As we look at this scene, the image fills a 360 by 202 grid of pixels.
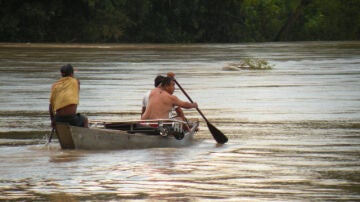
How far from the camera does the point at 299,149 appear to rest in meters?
18.0

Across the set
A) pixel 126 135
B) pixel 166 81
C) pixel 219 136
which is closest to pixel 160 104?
pixel 166 81

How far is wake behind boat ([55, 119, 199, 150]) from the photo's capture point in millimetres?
17469

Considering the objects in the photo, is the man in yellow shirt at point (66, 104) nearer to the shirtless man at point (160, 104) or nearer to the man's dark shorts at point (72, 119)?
the man's dark shorts at point (72, 119)

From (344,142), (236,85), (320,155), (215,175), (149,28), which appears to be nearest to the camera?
(215,175)

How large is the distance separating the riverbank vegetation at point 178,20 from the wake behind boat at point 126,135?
5526 centimetres

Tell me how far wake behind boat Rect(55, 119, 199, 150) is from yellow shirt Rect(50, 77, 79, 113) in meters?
0.44

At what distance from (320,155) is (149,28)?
75.0 meters

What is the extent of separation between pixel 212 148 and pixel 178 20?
74.3m

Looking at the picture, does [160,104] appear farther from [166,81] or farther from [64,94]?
[64,94]

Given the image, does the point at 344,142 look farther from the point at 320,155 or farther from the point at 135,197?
the point at 135,197

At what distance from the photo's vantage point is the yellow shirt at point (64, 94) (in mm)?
17625

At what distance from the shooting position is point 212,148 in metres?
18.5

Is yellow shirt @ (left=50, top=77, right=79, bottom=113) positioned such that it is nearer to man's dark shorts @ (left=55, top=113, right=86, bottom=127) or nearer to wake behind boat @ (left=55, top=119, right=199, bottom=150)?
man's dark shorts @ (left=55, top=113, right=86, bottom=127)

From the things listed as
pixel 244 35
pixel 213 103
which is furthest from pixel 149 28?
pixel 213 103
